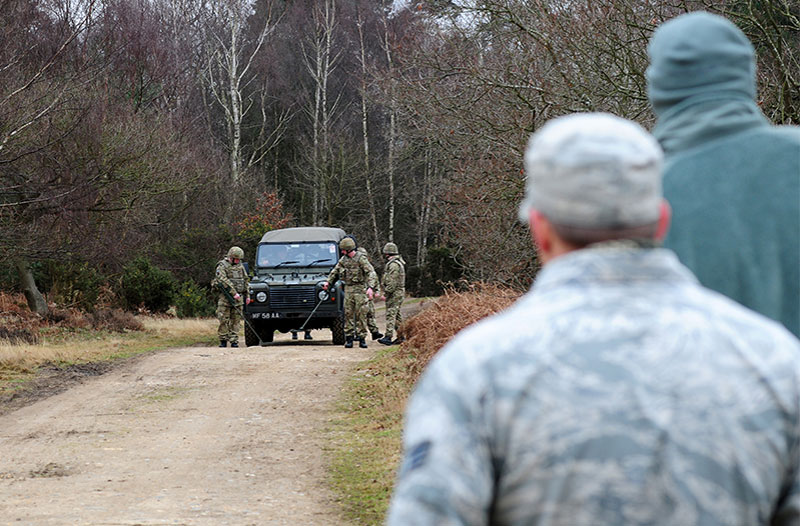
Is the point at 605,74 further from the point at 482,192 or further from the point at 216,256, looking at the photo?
the point at 216,256

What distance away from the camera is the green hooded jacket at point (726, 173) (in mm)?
2713

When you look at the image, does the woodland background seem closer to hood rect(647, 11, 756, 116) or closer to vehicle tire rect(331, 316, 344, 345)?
vehicle tire rect(331, 316, 344, 345)

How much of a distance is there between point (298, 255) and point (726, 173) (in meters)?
19.4

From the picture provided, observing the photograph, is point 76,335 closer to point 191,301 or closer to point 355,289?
point 355,289

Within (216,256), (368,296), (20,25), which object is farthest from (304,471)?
(216,256)

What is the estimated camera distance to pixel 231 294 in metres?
20.8

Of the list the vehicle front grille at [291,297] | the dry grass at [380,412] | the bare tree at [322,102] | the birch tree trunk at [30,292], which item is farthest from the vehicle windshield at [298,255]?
the bare tree at [322,102]

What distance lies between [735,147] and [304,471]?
595cm

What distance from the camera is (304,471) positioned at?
8.28 metres

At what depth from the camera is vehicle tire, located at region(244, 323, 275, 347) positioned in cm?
2144

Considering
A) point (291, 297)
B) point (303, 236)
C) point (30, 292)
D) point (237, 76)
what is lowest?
point (30, 292)

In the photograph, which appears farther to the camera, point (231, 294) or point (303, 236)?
point (303, 236)

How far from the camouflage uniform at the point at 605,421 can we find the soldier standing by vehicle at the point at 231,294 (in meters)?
19.2

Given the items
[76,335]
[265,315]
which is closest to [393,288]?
[265,315]
